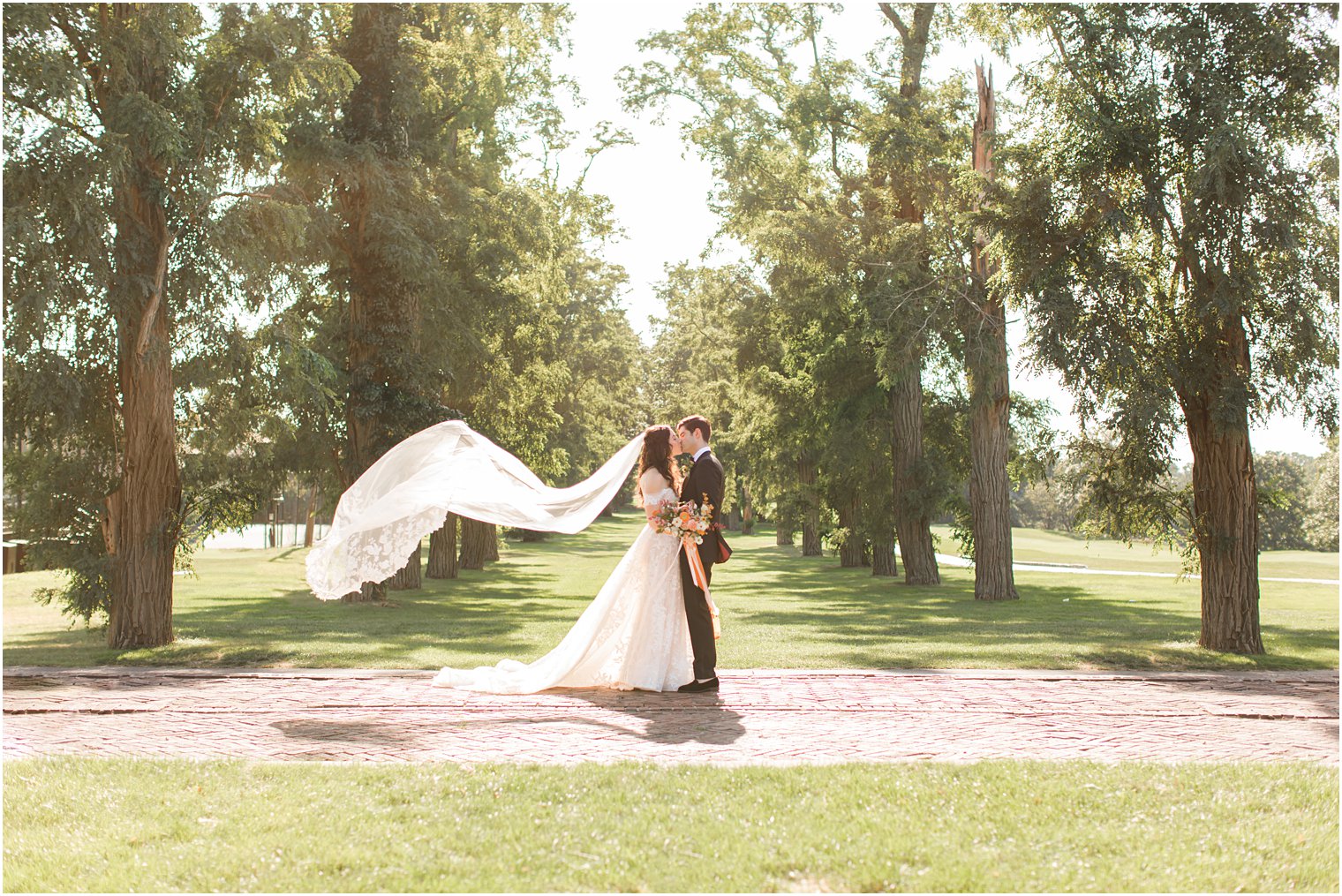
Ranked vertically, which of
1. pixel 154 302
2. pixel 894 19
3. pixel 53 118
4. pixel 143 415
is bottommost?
pixel 143 415

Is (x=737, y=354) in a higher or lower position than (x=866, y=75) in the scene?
lower

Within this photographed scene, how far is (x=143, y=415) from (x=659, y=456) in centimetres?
779

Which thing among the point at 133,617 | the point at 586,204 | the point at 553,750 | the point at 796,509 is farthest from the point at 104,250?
the point at 796,509

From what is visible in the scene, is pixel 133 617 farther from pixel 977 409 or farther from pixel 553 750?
pixel 977 409

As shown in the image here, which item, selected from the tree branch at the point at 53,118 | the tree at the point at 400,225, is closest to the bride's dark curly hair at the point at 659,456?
the tree branch at the point at 53,118

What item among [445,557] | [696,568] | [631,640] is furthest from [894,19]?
[631,640]

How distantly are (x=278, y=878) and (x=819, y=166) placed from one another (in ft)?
81.6

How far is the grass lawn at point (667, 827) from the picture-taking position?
5410 millimetres

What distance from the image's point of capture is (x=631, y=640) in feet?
35.4

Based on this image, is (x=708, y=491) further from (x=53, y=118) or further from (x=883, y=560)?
(x=883, y=560)

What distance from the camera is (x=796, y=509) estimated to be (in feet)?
127

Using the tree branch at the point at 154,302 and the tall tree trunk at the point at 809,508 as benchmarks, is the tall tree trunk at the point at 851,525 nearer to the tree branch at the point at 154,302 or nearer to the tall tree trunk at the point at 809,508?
the tall tree trunk at the point at 809,508

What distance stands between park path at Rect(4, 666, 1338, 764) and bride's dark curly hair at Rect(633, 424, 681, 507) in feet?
7.31

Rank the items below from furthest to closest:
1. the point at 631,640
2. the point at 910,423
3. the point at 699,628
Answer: the point at 910,423 < the point at 631,640 < the point at 699,628
